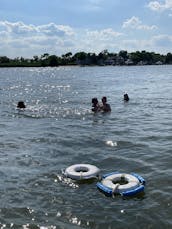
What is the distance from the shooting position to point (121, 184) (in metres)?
12.6

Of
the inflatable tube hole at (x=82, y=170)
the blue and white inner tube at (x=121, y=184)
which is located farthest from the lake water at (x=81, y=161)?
the inflatable tube hole at (x=82, y=170)

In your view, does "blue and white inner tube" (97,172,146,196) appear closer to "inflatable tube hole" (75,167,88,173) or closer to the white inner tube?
the white inner tube

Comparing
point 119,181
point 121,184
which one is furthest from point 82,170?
point 121,184

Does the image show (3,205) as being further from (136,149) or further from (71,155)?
(136,149)

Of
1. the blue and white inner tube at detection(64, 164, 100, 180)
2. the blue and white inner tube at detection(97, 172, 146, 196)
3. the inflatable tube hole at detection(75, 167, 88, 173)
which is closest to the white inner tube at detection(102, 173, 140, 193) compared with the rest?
the blue and white inner tube at detection(97, 172, 146, 196)

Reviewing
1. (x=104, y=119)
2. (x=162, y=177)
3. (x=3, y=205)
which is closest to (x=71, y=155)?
(x=162, y=177)

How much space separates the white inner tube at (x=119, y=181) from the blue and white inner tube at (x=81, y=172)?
71cm

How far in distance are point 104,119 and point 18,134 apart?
22.2 feet

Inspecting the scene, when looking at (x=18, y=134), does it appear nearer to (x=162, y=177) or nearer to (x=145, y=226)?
(x=162, y=177)

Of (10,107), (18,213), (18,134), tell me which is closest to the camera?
(18,213)

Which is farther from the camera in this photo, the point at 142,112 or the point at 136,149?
the point at 142,112

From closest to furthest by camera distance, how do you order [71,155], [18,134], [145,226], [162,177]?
[145,226] → [162,177] → [71,155] → [18,134]

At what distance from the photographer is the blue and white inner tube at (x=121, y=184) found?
1170 centimetres

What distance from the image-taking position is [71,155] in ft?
53.6
